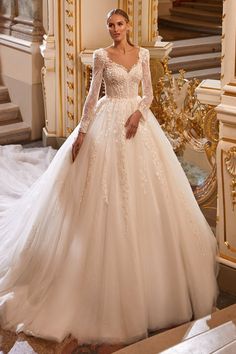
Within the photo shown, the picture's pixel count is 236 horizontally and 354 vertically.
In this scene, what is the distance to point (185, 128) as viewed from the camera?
5711 mm

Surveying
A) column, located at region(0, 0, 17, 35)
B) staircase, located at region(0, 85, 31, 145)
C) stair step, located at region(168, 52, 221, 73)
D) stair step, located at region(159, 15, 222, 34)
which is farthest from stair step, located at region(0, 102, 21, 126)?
stair step, located at region(159, 15, 222, 34)

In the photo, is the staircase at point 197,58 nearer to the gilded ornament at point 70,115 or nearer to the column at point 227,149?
the gilded ornament at point 70,115

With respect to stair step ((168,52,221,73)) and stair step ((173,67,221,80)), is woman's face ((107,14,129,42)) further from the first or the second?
stair step ((168,52,221,73))

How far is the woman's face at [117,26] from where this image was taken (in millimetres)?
3980

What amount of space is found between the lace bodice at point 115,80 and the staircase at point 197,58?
319 centimetres

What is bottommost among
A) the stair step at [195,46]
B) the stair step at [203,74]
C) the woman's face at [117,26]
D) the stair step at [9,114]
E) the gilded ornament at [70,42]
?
the stair step at [9,114]

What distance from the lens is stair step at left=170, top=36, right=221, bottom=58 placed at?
795 centimetres

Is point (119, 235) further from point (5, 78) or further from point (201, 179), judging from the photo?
point (5, 78)

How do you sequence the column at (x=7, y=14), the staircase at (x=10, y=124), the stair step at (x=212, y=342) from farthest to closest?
the column at (x=7, y=14) → the staircase at (x=10, y=124) → the stair step at (x=212, y=342)

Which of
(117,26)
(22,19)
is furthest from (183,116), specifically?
(22,19)

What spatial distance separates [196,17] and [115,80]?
627 cm

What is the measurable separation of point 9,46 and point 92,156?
14.2 ft

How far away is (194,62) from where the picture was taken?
7648 mm

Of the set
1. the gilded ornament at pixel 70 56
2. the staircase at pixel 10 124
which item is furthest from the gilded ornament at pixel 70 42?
the staircase at pixel 10 124
